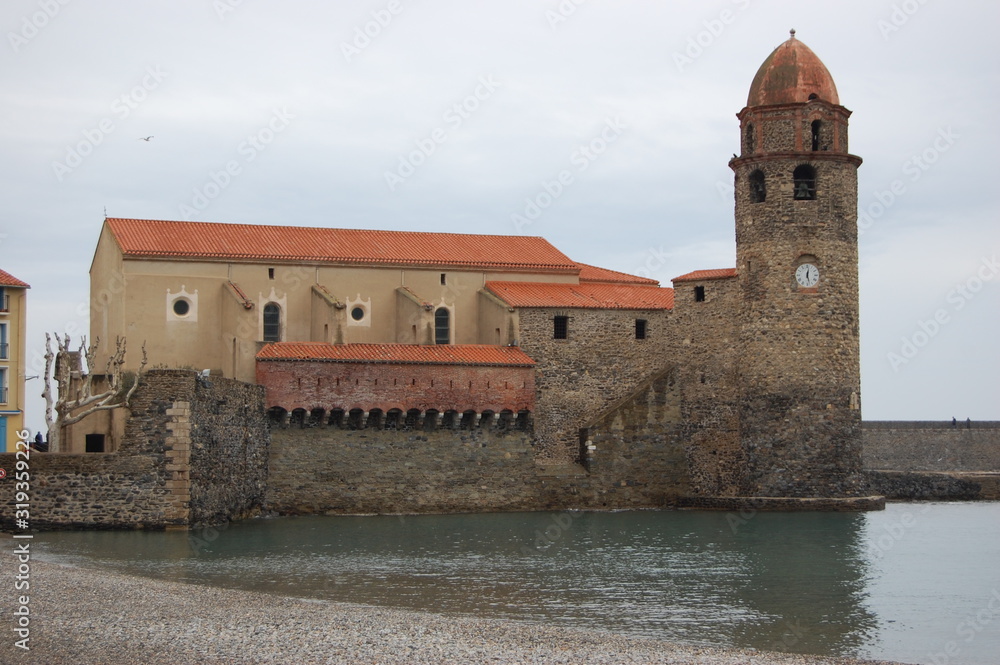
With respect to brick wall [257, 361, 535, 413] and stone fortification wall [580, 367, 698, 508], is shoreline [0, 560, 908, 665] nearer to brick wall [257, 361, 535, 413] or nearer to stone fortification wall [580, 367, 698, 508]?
brick wall [257, 361, 535, 413]

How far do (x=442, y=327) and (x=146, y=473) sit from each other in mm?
14247

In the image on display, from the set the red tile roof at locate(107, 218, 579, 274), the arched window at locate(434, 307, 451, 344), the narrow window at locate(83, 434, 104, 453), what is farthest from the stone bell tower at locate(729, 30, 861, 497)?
the narrow window at locate(83, 434, 104, 453)

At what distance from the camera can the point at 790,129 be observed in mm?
39312

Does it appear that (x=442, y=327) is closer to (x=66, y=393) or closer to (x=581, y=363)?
(x=581, y=363)

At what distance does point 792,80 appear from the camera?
39531mm

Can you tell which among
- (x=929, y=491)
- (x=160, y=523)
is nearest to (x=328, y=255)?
(x=160, y=523)

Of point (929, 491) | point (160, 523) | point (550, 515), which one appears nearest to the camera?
point (160, 523)

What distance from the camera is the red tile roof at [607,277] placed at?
1791 inches

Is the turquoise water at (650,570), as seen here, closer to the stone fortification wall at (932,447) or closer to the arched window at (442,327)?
the arched window at (442,327)

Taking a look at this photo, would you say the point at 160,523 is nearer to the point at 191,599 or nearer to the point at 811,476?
the point at 191,599

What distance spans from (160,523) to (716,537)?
13.3m

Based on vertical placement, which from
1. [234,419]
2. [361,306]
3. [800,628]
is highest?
[361,306]

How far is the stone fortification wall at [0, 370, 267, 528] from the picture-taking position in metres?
29.7

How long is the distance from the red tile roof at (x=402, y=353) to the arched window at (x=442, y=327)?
7.18ft
